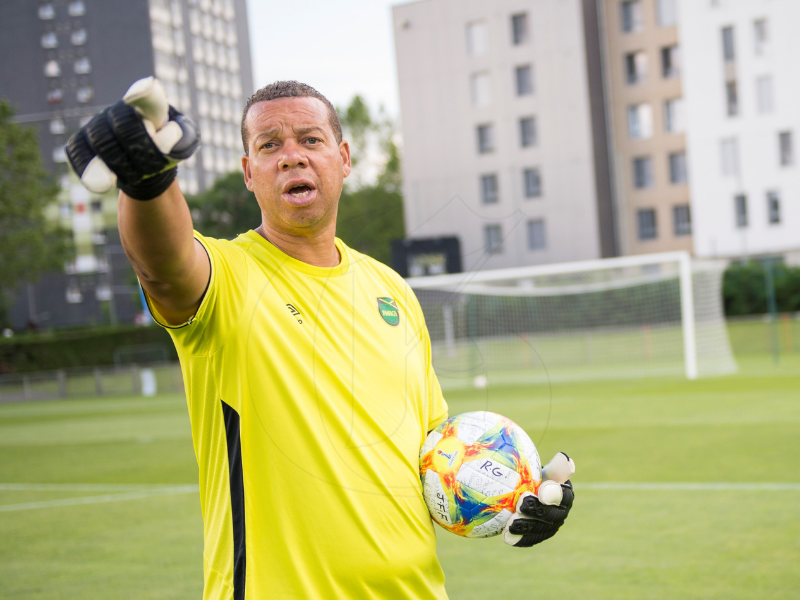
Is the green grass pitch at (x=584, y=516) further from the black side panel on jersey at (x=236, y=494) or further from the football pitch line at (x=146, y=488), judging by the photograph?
the black side panel on jersey at (x=236, y=494)

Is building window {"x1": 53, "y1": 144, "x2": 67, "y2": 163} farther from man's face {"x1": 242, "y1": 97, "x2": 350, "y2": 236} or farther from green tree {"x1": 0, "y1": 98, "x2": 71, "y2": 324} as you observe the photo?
man's face {"x1": 242, "y1": 97, "x2": 350, "y2": 236}

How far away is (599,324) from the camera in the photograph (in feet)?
91.3

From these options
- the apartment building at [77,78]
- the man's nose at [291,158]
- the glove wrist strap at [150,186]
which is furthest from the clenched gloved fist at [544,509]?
the apartment building at [77,78]

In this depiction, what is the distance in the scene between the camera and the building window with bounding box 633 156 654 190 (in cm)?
5038

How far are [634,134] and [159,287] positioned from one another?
170 feet

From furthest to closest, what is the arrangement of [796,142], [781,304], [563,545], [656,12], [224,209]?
[224,209] < [656,12] < [796,142] < [781,304] < [563,545]

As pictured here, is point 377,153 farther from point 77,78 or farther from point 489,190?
point 77,78

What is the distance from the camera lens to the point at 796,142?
143ft

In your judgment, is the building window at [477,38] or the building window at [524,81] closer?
the building window at [524,81]

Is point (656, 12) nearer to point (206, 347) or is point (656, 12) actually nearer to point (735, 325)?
point (735, 325)

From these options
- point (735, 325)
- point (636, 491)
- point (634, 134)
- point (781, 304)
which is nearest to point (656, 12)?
point (634, 134)

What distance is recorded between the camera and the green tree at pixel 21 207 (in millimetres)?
33406

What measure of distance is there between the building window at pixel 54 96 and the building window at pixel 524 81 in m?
46.5

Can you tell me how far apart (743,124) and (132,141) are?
47.9 m
